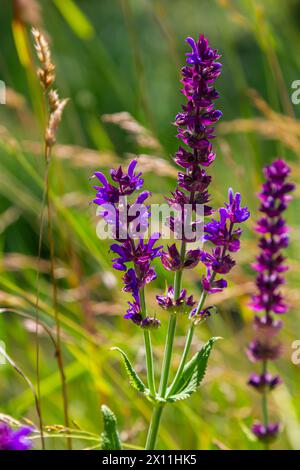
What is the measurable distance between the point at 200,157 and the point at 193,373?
31 centimetres

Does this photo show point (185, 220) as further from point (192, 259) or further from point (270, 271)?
point (270, 271)

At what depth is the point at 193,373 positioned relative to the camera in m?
1.04

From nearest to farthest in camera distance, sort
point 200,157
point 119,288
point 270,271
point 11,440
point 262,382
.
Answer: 1. point 11,440
2. point 200,157
3. point 270,271
4. point 262,382
5. point 119,288

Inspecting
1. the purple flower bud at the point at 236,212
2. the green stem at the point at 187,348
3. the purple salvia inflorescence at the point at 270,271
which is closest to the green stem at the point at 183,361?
the green stem at the point at 187,348

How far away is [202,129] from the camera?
0.97 meters

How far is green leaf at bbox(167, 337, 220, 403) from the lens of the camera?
3.28 feet

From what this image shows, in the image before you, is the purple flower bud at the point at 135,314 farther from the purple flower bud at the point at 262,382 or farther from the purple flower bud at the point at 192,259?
the purple flower bud at the point at 262,382

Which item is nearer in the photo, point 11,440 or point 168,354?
point 11,440

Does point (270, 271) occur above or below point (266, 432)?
above

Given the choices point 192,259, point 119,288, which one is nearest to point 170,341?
point 192,259

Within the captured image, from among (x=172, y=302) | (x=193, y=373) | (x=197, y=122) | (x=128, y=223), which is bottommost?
(x=193, y=373)

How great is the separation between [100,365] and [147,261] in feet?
2.21

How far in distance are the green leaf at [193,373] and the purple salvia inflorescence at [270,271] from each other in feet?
0.96

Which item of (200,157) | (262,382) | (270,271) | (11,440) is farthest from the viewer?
(262,382)
